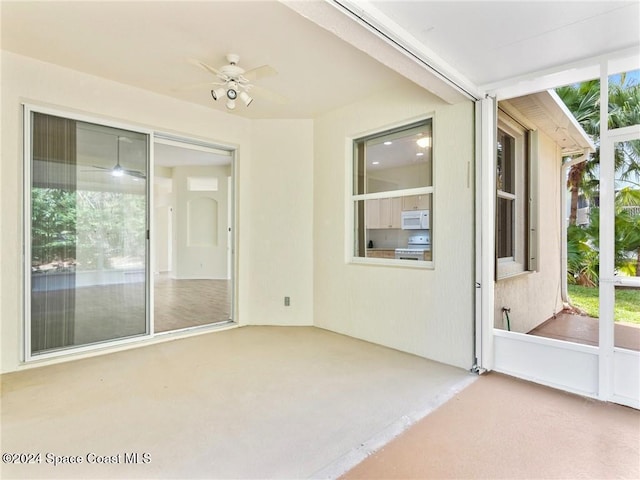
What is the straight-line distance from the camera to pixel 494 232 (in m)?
3.00

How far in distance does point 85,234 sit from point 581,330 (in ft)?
18.5

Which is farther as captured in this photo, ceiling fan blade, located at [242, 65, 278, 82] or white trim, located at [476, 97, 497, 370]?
white trim, located at [476, 97, 497, 370]

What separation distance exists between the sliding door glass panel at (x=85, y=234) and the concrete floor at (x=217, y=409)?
0.38 m

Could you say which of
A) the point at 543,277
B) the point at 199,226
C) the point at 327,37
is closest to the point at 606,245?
the point at 543,277

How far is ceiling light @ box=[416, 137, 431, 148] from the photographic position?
11.2 feet

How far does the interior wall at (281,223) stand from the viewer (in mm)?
4469

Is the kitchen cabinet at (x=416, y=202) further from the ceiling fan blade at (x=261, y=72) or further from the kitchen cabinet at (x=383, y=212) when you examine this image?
the ceiling fan blade at (x=261, y=72)

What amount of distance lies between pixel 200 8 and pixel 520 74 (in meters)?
2.52

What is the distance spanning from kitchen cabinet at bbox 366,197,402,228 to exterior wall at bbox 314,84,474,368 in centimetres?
29

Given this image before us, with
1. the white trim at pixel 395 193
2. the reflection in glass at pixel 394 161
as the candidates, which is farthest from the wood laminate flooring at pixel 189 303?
the reflection in glass at pixel 394 161

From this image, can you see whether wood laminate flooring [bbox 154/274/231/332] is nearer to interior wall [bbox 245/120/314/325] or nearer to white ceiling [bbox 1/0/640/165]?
interior wall [bbox 245/120/314/325]

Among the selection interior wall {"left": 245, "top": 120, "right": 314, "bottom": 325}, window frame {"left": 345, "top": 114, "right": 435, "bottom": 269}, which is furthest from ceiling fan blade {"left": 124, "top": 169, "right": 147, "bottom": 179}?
window frame {"left": 345, "top": 114, "right": 435, "bottom": 269}

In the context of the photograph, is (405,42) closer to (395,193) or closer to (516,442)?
(395,193)

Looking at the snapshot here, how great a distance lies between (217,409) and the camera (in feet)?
7.38
